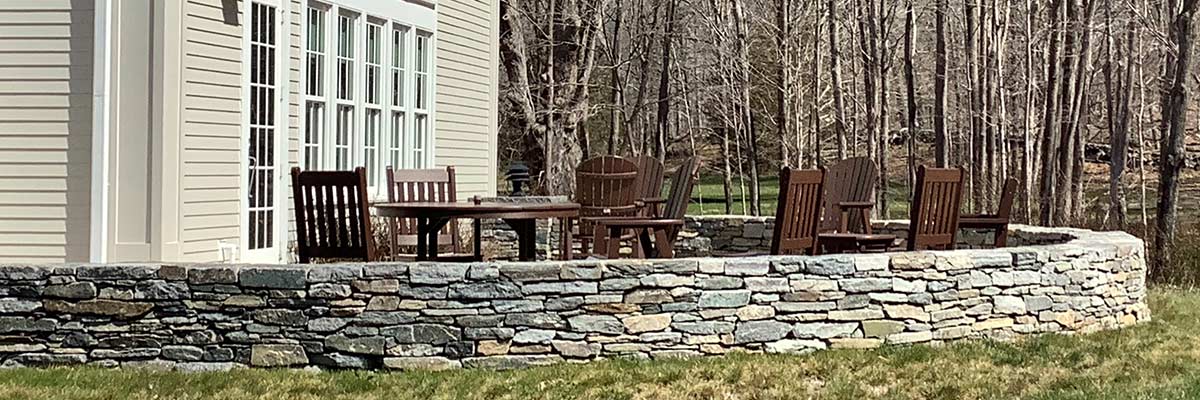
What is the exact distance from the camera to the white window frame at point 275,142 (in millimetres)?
9484

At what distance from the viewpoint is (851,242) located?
8961mm

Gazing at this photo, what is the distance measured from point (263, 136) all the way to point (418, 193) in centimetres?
117

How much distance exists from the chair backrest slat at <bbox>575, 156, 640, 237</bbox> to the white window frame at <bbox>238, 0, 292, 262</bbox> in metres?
2.25

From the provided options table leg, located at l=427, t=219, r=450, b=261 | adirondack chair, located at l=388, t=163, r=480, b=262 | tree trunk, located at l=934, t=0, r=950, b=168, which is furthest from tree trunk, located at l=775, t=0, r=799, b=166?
table leg, located at l=427, t=219, r=450, b=261

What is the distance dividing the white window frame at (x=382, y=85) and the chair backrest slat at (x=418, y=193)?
1.23m

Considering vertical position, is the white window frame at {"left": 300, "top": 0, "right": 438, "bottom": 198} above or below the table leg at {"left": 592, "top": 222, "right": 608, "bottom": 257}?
above

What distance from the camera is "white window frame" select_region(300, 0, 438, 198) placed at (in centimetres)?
1069

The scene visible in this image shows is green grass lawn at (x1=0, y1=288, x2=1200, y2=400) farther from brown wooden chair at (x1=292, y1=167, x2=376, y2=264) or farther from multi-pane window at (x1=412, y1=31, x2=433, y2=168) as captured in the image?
multi-pane window at (x1=412, y1=31, x2=433, y2=168)

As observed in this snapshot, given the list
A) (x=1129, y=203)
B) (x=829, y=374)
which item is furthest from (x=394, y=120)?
(x=1129, y=203)

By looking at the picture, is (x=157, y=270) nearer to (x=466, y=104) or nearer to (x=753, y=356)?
(x=753, y=356)

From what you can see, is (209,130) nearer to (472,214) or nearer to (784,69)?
(472,214)

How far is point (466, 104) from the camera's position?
1375 centimetres

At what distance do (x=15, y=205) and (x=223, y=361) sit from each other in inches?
114

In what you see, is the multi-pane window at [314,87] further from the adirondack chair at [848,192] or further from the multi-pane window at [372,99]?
the adirondack chair at [848,192]
